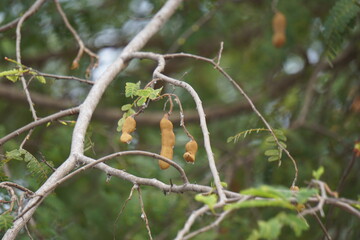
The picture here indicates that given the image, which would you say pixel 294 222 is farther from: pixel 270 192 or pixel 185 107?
pixel 185 107

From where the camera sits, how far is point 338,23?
118 inches

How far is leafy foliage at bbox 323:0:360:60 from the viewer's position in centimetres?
295

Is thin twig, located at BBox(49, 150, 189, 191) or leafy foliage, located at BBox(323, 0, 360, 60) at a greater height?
thin twig, located at BBox(49, 150, 189, 191)

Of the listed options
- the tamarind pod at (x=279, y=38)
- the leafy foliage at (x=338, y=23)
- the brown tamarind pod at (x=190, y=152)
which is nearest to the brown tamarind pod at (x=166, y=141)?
the brown tamarind pod at (x=190, y=152)

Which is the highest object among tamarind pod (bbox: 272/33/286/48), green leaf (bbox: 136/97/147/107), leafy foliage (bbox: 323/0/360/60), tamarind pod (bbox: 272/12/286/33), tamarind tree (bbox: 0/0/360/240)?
green leaf (bbox: 136/97/147/107)

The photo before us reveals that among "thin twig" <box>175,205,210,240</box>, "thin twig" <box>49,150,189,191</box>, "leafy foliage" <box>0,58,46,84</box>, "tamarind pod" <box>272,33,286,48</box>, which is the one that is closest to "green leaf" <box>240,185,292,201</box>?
"thin twig" <box>175,205,210,240</box>

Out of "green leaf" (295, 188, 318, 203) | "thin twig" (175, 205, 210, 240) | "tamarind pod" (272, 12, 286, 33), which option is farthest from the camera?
"tamarind pod" (272, 12, 286, 33)

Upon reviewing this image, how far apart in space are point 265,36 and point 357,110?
0.76 metres

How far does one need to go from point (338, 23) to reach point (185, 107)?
2.03m

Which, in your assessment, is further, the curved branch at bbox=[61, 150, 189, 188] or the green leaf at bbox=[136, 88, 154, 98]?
the green leaf at bbox=[136, 88, 154, 98]

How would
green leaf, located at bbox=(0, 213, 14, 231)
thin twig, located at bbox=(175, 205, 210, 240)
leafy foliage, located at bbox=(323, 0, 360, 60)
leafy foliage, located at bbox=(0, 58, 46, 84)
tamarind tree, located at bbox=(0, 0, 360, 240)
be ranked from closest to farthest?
thin twig, located at bbox=(175, 205, 210, 240) < green leaf, located at bbox=(0, 213, 14, 231) < leafy foliage, located at bbox=(0, 58, 46, 84) < leafy foliage, located at bbox=(323, 0, 360, 60) < tamarind tree, located at bbox=(0, 0, 360, 240)

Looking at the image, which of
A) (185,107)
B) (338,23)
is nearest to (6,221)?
(338,23)

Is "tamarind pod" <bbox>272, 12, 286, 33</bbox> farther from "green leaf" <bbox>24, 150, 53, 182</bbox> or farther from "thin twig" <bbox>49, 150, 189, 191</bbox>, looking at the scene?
"thin twig" <bbox>49, 150, 189, 191</bbox>

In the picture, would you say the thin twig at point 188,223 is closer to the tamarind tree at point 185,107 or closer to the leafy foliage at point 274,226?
the leafy foliage at point 274,226
